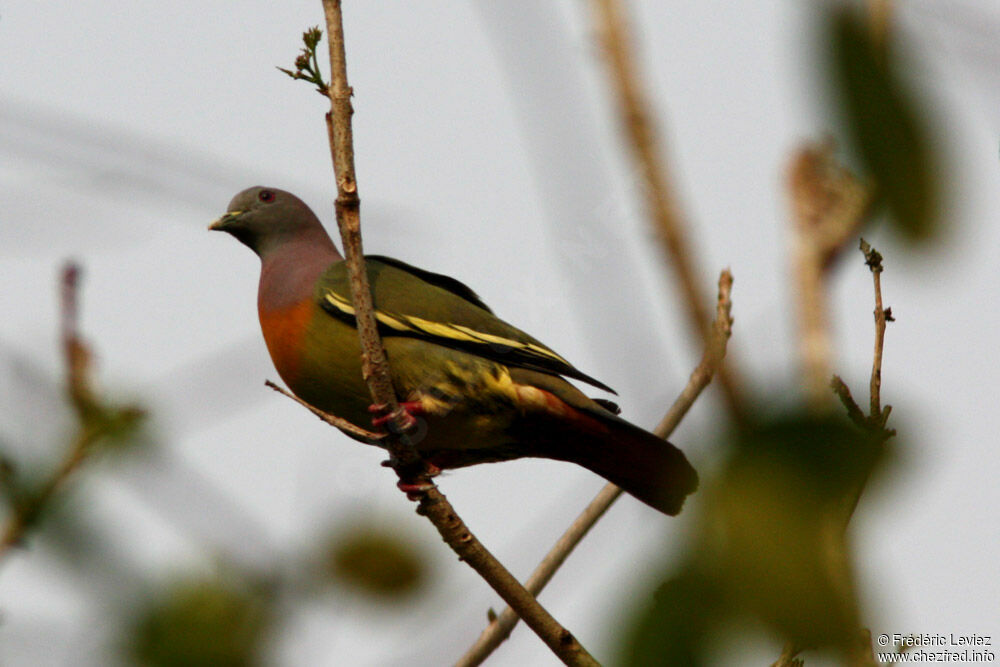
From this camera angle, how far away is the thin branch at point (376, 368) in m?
3.57

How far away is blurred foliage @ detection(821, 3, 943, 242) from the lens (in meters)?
1.01

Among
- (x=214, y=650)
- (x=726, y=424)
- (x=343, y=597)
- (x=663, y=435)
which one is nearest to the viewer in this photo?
(x=726, y=424)

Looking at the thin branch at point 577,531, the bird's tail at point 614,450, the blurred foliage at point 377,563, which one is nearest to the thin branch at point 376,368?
the thin branch at point 577,531

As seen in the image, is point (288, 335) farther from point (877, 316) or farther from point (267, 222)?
point (877, 316)

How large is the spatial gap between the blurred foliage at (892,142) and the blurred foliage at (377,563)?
1.53 metres

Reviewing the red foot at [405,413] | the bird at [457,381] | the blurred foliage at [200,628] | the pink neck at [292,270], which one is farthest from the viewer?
the pink neck at [292,270]

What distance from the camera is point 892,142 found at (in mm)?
1014

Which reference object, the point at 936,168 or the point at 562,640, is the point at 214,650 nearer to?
the point at 936,168

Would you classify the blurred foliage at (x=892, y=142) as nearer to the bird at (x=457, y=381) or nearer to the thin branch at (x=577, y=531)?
the thin branch at (x=577, y=531)

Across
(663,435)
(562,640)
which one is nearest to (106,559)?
(562,640)

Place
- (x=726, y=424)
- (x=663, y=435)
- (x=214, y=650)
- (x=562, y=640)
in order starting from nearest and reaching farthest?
(x=726, y=424) → (x=214, y=650) → (x=562, y=640) → (x=663, y=435)

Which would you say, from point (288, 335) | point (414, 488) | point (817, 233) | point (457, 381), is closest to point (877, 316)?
point (817, 233)

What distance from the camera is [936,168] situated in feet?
3.36

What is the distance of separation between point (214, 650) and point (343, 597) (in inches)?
22.2
